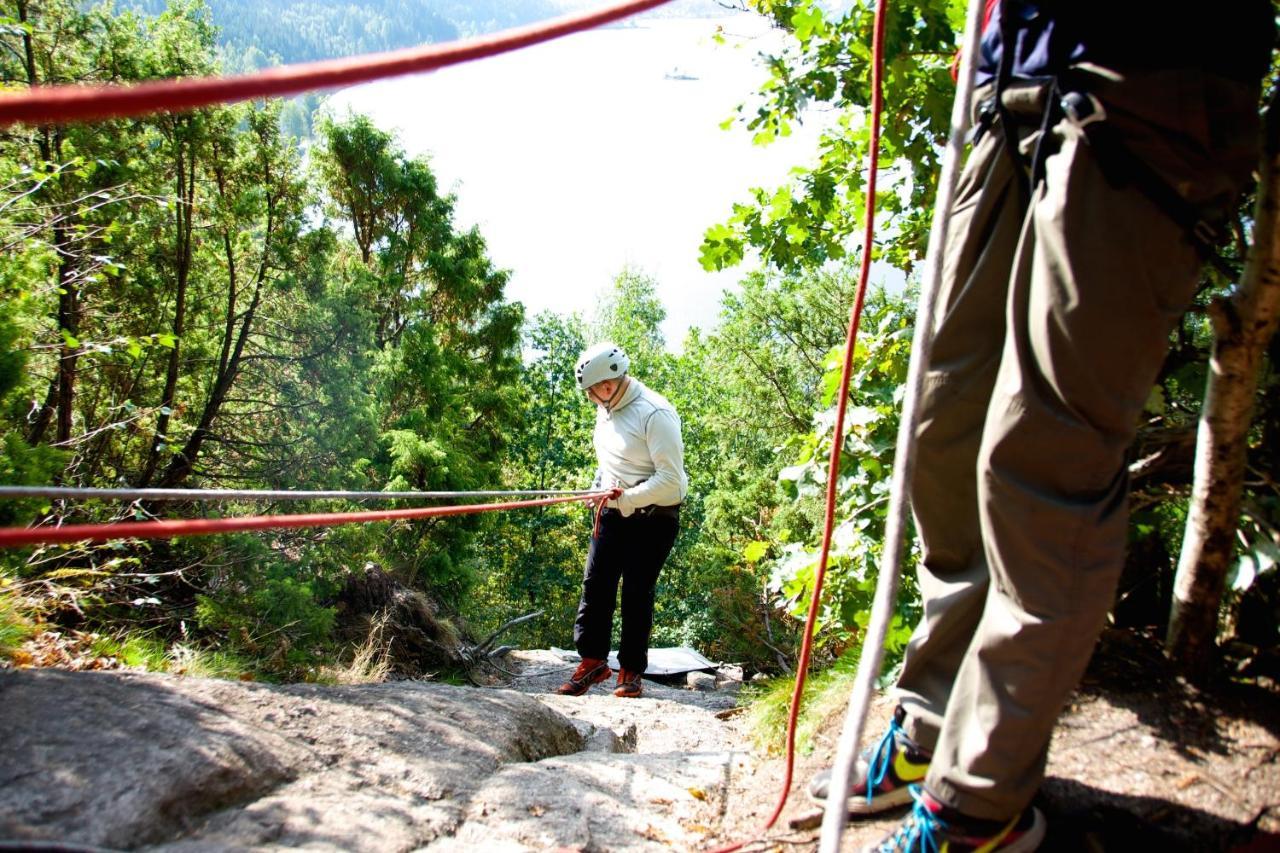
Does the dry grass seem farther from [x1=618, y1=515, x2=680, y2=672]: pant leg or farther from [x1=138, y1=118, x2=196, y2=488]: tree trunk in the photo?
[x1=138, y1=118, x2=196, y2=488]: tree trunk

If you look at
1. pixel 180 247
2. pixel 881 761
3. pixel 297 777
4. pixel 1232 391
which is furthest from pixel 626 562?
pixel 180 247

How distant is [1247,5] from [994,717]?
1.33 metres

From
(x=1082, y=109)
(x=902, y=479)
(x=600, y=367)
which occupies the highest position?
(x=1082, y=109)

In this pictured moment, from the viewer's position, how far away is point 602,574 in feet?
19.2

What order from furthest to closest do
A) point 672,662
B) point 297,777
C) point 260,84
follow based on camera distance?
point 672,662 < point 297,777 < point 260,84

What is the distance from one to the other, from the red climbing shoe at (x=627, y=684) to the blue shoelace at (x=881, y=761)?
4421mm

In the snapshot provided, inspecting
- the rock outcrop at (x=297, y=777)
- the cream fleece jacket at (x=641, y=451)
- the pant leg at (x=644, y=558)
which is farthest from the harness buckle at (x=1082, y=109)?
the pant leg at (x=644, y=558)

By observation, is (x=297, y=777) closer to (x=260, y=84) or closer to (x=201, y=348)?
(x=260, y=84)

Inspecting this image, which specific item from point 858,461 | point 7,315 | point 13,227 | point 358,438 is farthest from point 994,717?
point 358,438

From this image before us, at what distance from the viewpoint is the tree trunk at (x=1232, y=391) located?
6.74 ft

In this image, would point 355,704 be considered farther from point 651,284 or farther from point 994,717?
point 651,284

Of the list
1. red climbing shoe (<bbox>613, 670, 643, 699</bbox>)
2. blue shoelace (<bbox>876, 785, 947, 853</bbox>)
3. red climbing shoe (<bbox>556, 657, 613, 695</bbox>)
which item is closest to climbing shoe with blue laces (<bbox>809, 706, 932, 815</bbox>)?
blue shoelace (<bbox>876, 785, 947, 853</bbox>)

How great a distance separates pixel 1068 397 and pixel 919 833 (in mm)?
854

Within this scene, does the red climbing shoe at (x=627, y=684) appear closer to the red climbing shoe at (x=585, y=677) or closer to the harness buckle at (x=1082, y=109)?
the red climbing shoe at (x=585, y=677)
